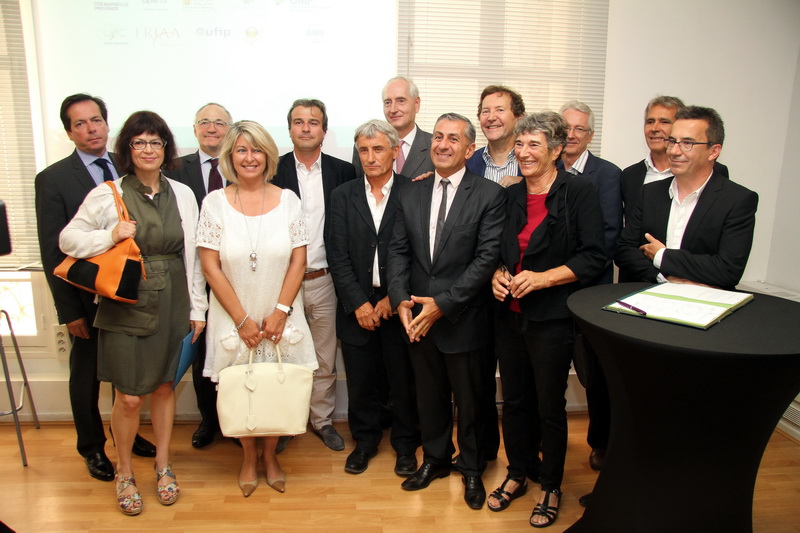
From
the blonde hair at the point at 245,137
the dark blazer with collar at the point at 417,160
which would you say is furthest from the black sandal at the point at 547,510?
the blonde hair at the point at 245,137

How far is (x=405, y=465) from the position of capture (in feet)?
9.76

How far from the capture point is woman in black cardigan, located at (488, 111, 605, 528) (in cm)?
241

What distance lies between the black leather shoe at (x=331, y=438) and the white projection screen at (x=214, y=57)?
1.84 meters

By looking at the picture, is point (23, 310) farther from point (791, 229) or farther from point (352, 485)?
point (791, 229)

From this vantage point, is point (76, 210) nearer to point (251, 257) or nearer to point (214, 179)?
point (214, 179)

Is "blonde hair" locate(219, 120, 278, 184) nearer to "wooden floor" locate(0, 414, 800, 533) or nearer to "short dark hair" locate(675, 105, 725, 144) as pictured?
"wooden floor" locate(0, 414, 800, 533)

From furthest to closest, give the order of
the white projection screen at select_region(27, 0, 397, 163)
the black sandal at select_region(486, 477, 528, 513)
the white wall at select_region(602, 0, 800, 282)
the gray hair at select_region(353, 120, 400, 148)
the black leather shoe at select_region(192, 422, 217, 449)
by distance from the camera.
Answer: the white wall at select_region(602, 0, 800, 282), the white projection screen at select_region(27, 0, 397, 163), the black leather shoe at select_region(192, 422, 217, 449), the gray hair at select_region(353, 120, 400, 148), the black sandal at select_region(486, 477, 528, 513)

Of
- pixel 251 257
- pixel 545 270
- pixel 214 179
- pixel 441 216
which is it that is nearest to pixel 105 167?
pixel 214 179

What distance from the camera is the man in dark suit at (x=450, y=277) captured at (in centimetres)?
256

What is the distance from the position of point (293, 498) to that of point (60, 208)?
1833mm

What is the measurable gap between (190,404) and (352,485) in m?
1.37

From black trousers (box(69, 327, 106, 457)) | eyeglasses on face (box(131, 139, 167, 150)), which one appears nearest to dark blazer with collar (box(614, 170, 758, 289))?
eyeglasses on face (box(131, 139, 167, 150))

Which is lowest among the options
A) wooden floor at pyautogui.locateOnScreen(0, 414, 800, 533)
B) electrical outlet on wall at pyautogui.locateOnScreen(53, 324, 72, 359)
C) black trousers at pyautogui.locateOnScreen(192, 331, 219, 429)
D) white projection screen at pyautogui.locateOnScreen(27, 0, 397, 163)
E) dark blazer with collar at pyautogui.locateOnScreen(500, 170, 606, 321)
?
wooden floor at pyautogui.locateOnScreen(0, 414, 800, 533)

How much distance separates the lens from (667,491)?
78.0 inches
